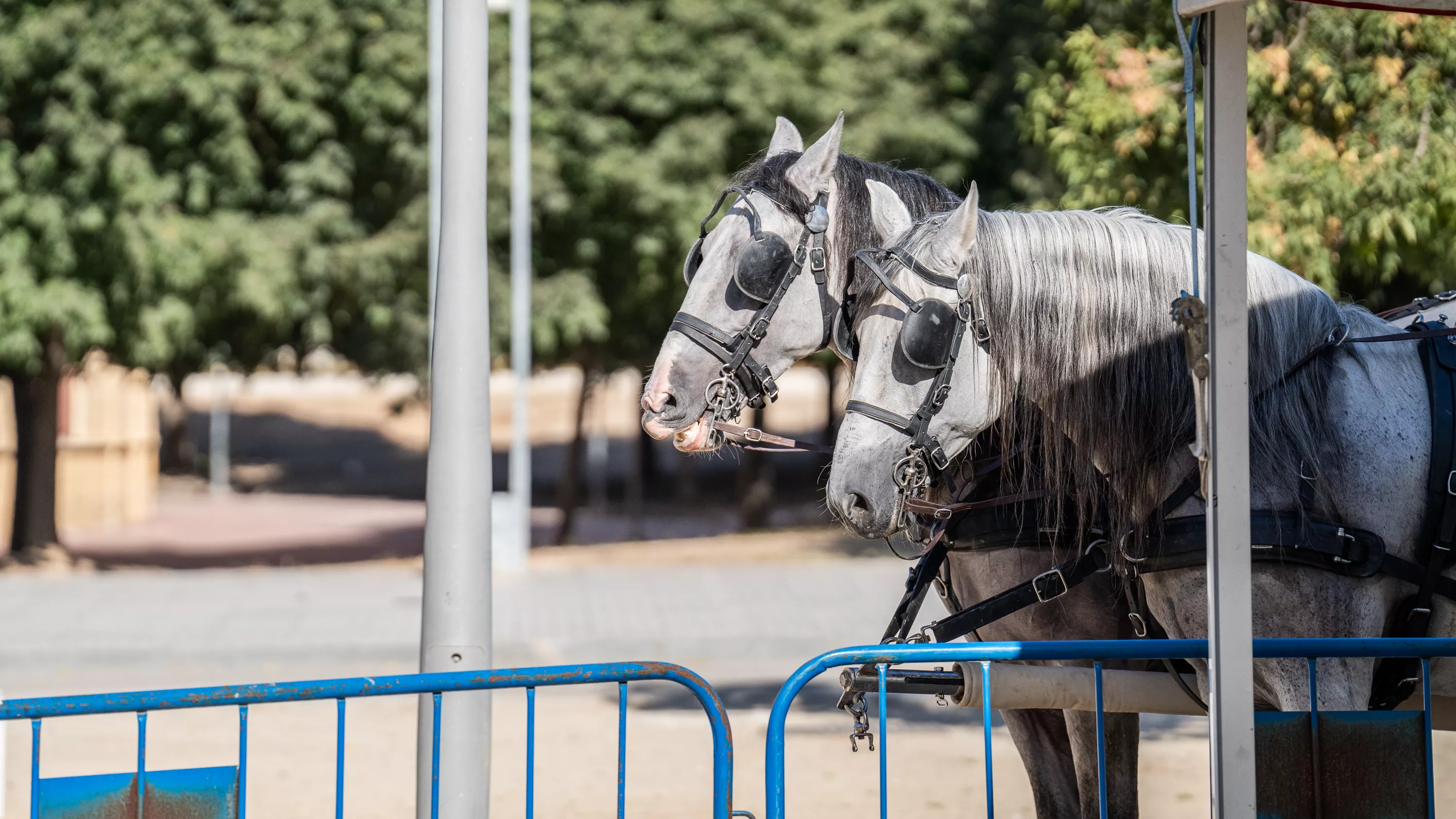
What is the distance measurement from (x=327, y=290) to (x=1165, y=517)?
11495 mm

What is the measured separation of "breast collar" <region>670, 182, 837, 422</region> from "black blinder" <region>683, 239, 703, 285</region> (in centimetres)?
19

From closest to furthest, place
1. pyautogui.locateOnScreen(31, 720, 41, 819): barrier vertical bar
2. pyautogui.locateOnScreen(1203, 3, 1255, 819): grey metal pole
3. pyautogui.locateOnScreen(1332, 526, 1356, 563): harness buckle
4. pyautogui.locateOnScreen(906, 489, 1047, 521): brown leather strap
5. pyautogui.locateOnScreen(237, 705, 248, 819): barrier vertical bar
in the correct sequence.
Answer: pyautogui.locateOnScreen(1203, 3, 1255, 819): grey metal pole, pyautogui.locateOnScreen(31, 720, 41, 819): barrier vertical bar, pyautogui.locateOnScreen(237, 705, 248, 819): barrier vertical bar, pyautogui.locateOnScreen(1332, 526, 1356, 563): harness buckle, pyautogui.locateOnScreen(906, 489, 1047, 521): brown leather strap

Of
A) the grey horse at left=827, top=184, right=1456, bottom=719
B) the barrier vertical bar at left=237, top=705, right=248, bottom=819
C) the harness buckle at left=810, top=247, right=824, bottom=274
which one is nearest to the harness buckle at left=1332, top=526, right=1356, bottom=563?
the grey horse at left=827, top=184, right=1456, bottom=719

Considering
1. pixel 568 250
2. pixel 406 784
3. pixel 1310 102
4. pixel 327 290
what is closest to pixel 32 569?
pixel 327 290

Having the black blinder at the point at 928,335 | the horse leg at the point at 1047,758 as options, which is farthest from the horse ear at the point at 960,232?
the horse leg at the point at 1047,758

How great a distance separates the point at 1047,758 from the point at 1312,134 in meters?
4.79

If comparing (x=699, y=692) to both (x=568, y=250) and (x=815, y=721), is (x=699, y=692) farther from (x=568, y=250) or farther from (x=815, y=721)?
(x=568, y=250)

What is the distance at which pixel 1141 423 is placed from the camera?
3.14 m

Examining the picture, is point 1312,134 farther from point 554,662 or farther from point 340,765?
point 340,765

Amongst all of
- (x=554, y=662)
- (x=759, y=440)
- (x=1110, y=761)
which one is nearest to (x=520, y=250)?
(x=554, y=662)

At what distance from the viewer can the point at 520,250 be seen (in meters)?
13.2

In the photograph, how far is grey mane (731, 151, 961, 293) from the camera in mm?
3529

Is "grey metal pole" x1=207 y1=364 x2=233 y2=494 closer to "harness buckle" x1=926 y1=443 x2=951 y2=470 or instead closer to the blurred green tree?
the blurred green tree

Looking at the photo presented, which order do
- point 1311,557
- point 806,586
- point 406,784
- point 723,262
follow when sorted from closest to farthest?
point 1311,557, point 723,262, point 406,784, point 806,586
